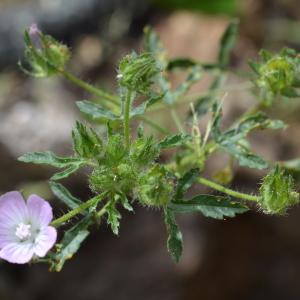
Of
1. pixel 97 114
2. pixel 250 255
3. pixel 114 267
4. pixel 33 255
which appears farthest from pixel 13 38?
pixel 33 255

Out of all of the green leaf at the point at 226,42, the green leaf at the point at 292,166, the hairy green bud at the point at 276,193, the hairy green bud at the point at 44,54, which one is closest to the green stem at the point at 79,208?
the hairy green bud at the point at 276,193

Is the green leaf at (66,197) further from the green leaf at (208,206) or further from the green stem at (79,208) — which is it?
the green leaf at (208,206)

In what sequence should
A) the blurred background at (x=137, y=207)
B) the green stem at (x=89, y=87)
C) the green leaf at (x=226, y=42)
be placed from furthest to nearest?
the blurred background at (x=137, y=207)
the green leaf at (x=226, y=42)
the green stem at (x=89, y=87)

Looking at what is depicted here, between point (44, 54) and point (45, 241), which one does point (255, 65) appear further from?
point (45, 241)

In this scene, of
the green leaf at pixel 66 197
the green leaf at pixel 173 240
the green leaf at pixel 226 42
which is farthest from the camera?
the green leaf at pixel 226 42

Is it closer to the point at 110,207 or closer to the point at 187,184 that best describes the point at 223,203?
the point at 187,184

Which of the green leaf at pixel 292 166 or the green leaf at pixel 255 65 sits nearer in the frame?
the green leaf at pixel 255 65
